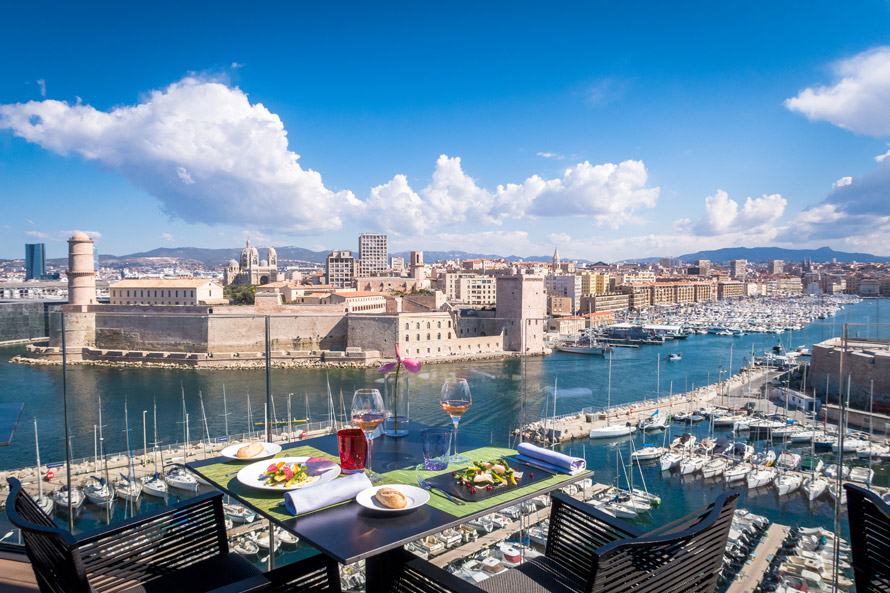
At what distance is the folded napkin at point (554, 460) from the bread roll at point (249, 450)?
468 mm

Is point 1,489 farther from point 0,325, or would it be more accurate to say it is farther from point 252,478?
point 252,478

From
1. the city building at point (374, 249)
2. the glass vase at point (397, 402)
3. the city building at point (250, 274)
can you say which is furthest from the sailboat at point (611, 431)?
the city building at point (374, 249)

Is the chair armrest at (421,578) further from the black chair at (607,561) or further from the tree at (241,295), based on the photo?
the tree at (241,295)

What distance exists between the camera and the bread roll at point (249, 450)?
3.36ft

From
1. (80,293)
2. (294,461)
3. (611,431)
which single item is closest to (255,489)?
(294,461)

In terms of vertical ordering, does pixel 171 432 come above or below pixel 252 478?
below

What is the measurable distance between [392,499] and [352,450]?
0.20 metres

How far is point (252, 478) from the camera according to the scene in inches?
35.5

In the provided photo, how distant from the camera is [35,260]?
2112cm

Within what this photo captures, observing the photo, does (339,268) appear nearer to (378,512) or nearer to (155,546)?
(155,546)

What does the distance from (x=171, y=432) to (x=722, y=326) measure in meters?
21.5

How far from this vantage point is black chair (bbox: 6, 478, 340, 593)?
0.63 m

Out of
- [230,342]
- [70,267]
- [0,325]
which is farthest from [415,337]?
[0,325]

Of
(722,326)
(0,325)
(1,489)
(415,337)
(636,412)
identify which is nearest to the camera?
(0,325)
